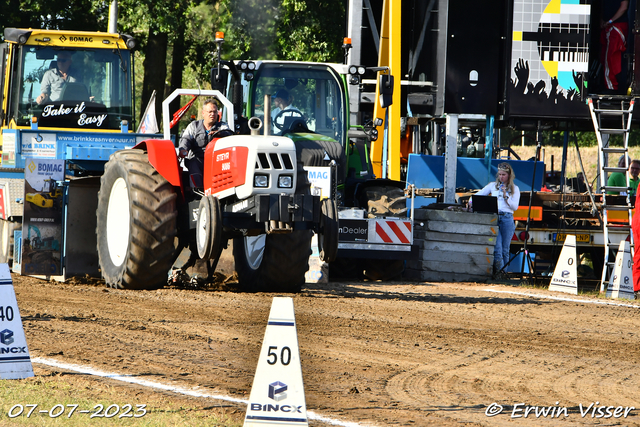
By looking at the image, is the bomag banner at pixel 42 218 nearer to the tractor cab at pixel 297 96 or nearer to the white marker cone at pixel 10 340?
the tractor cab at pixel 297 96

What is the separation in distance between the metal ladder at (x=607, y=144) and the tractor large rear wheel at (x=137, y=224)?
21.8 ft

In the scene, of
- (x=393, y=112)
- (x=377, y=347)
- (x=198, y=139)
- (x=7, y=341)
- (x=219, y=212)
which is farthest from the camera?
(x=393, y=112)

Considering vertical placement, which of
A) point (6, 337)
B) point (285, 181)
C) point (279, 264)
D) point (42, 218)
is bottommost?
point (279, 264)

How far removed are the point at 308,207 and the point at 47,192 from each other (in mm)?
3645

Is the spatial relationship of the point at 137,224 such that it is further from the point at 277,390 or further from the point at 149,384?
the point at 277,390

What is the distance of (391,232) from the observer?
40.1 ft

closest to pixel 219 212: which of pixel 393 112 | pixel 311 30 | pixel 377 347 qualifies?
pixel 377 347

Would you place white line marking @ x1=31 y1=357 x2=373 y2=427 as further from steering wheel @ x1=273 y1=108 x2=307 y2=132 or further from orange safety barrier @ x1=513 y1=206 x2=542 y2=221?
orange safety barrier @ x1=513 y1=206 x2=542 y2=221

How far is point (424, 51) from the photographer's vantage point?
57.5 ft

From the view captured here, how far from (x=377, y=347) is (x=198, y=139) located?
11.8 feet

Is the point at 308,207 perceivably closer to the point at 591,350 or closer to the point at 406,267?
the point at 591,350

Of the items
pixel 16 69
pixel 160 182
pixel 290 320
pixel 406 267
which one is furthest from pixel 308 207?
pixel 16 69

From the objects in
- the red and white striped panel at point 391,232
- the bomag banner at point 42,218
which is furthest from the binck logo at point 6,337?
the red and white striped panel at point 391,232

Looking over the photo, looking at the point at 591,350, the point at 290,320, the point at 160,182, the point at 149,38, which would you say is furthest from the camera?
the point at 149,38
